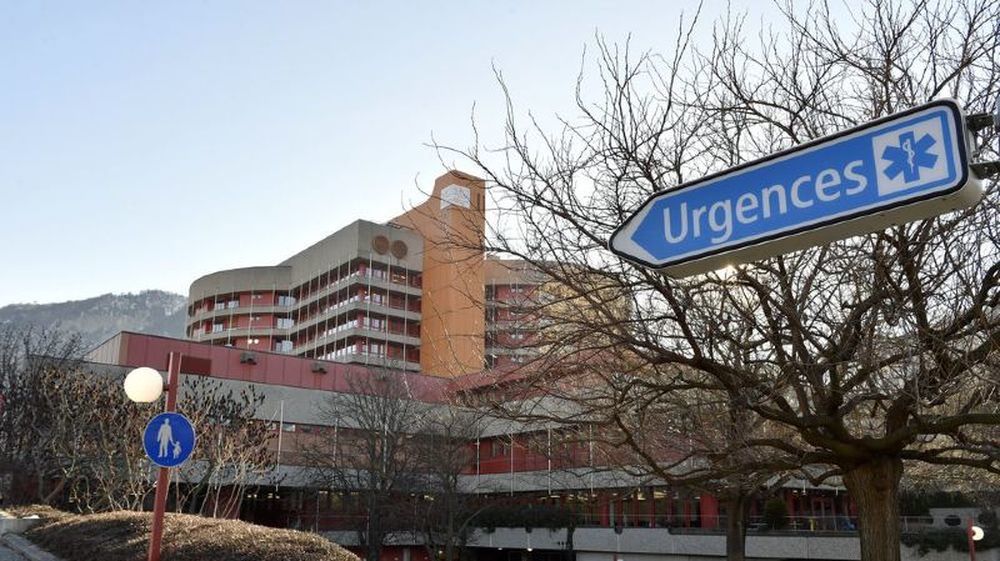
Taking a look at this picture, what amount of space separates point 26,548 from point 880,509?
1510 centimetres

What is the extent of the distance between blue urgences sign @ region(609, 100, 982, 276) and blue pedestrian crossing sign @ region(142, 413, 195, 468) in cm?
687

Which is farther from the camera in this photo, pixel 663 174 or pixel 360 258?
pixel 360 258

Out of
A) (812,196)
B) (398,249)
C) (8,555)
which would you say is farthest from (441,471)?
(398,249)

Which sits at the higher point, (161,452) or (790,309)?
(790,309)

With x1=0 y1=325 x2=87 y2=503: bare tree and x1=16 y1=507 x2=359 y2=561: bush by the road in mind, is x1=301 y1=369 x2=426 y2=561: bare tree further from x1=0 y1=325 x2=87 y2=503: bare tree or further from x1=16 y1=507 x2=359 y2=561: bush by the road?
x1=16 y1=507 x2=359 y2=561: bush by the road

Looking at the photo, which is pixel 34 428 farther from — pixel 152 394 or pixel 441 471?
pixel 152 394

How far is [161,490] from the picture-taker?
9.41 meters

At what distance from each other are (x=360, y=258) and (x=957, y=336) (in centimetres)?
7254

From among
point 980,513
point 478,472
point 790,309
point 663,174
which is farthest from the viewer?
point 478,472

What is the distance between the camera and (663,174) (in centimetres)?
802

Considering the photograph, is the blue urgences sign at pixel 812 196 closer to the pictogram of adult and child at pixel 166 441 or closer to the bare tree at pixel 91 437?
the pictogram of adult and child at pixel 166 441

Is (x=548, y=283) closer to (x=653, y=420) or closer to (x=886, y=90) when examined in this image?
(x=886, y=90)

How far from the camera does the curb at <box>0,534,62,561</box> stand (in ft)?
46.5

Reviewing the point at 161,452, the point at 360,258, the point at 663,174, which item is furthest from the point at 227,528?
the point at 360,258
